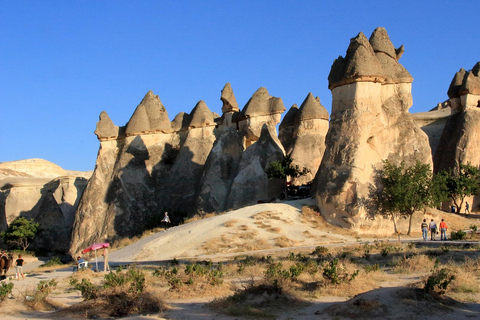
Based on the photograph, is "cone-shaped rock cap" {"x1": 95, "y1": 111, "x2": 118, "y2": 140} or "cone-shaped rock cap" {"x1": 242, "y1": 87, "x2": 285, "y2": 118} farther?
"cone-shaped rock cap" {"x1": 95, "y1": 111, "x2": 118, "y2": 140}

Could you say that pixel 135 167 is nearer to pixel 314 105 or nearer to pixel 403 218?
pixel 314 105

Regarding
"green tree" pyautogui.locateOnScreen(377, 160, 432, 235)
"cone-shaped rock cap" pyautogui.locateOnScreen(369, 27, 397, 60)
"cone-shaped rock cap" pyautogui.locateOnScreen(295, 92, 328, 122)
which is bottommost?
"green tree" pyautogui.locateOnScreen(377, 160, 432, 235)

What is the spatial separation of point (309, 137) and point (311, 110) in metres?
1.54

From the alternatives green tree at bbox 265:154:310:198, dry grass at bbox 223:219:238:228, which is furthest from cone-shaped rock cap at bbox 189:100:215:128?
dry grass at bbox 223:219:238:228

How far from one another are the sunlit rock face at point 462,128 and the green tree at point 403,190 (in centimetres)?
885

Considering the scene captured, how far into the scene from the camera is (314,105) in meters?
28.2

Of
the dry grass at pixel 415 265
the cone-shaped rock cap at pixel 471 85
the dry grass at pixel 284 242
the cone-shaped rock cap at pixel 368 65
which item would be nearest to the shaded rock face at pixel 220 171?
the cone-shaped rock cap at pixel 368 65

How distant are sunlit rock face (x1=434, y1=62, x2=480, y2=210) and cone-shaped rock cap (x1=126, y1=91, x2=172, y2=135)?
15.2m

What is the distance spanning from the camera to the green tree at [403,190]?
18141 mm

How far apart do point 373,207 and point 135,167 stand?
14.9 metres

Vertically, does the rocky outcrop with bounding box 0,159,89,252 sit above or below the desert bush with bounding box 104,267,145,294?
above

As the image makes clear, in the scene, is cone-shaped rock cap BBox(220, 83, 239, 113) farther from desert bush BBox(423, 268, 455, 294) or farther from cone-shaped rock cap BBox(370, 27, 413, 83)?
desert bush BBox(423, 268, 455, 294)

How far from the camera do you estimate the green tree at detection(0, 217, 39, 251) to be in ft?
99.3

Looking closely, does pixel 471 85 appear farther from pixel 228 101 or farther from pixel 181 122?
pixel 181 122
